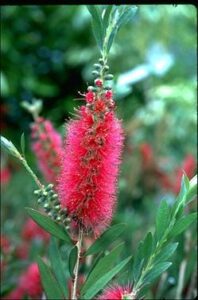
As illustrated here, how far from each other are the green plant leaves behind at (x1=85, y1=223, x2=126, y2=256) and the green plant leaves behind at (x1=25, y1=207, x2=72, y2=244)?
6cm

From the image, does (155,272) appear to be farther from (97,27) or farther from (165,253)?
(97,27)

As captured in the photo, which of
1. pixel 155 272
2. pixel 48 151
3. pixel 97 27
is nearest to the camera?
pixel 155 272

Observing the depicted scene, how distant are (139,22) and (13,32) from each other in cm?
80

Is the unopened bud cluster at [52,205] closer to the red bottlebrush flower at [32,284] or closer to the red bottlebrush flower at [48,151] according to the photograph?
the red bottlebrush flower at [48,151]

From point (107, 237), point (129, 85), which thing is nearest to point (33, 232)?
point (129, 85)

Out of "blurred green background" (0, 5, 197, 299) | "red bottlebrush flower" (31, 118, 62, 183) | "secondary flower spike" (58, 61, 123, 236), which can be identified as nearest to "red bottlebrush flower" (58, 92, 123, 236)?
"secondary flower spike" (58, 61, 123, 236)

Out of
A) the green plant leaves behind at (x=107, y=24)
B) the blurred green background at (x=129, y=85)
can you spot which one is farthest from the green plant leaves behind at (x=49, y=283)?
the blurred green background at (x=129, y=85)

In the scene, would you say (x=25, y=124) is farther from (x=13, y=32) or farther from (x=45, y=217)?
(x=45, y=217)

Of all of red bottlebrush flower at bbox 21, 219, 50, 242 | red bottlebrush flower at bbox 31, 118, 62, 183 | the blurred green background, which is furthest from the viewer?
the blurred green background

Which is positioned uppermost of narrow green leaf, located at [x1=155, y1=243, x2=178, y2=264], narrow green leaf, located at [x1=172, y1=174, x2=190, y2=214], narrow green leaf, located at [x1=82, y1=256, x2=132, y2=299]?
narrow green leaf, located at [x1=172, y1=174, x2=190, y2=214]

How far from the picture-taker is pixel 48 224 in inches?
42.1

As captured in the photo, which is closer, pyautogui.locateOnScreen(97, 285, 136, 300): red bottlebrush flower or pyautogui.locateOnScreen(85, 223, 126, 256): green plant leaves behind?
pyautogui.locateOnScreen(97, 285, 136, 300): red bottlebrush flower

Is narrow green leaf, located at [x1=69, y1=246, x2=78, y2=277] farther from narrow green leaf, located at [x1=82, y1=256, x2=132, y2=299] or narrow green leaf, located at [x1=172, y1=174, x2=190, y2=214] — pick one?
Answer: narrow green leaf, located at [x1=172, y1=174, x2=190, y2=214]

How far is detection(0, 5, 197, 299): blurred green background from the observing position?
2.49 m
